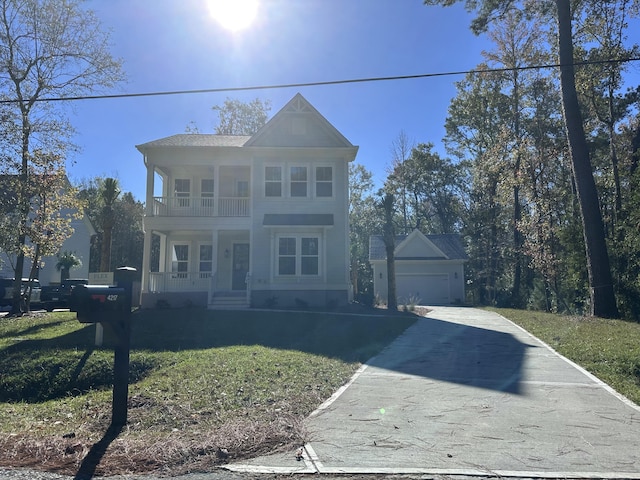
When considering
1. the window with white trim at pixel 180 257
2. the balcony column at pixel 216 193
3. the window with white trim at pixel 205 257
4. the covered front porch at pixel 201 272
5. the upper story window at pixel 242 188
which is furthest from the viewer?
the window with white trim at pixel 180 257

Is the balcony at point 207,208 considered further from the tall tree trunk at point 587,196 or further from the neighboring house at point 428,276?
the neighboring house at point 428,276

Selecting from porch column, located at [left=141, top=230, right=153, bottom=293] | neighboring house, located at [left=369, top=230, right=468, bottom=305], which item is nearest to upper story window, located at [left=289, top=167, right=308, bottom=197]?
porch column, located at [left=141, top=230, right=153, bottom=293]

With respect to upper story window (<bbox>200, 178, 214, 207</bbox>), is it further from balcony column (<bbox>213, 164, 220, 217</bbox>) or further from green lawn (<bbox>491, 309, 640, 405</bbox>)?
green lawn (<bbox>491, 309, 640, 405</bbox>)

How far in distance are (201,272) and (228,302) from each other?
5.59ft

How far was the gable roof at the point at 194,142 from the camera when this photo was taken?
68.3 feet

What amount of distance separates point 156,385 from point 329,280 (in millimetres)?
13675

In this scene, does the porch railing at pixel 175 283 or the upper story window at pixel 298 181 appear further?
the upper story window at pixel 298 181

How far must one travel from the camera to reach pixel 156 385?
24.4 feet

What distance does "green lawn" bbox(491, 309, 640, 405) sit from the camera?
789cm

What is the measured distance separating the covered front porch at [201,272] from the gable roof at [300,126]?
4.11m

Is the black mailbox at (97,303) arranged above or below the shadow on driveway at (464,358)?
above

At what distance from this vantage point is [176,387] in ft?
23.8

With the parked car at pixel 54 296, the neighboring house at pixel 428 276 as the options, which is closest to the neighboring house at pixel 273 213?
the parked car at pixel 54 296

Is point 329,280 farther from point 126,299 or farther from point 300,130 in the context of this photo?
point 126,299
